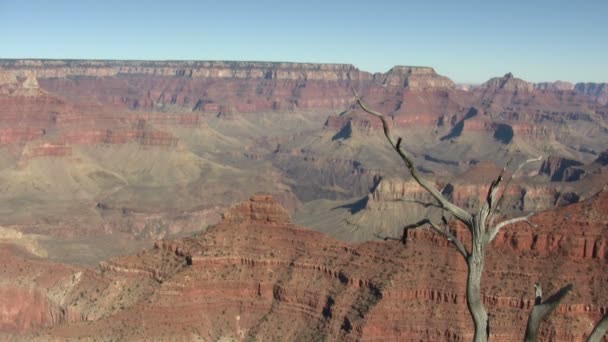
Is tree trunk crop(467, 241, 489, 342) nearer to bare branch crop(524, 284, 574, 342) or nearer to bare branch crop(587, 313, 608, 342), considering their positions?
bare branch crop(524, 284, 574, 342)

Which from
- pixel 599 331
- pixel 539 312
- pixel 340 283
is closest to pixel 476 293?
pixel 539 312

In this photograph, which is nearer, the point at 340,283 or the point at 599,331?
the point at 599,331

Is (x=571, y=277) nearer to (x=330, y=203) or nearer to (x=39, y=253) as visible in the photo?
(x=39, y=253)

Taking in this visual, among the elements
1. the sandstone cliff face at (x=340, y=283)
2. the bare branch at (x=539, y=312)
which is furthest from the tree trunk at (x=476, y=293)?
the sandstone cliff face at (x=340, y=283)

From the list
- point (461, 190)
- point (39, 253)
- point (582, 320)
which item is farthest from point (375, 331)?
point (461, 190)

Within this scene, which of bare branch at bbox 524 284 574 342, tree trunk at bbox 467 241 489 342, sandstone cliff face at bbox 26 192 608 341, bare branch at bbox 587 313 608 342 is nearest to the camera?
bare branch at bbox 587 313 608 342

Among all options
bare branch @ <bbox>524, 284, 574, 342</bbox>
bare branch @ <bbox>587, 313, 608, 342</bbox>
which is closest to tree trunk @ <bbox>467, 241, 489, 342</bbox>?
bare branch @ <bbox>524, 284, 574, 342</bbox>

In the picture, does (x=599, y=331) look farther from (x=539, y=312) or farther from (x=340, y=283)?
(x=340, y=283)
